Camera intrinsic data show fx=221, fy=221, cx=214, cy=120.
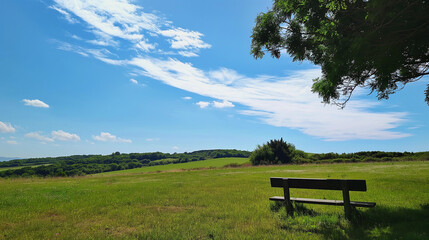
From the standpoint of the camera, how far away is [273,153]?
62.4m

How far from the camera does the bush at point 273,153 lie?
6171cm

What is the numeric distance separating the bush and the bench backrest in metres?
55.0

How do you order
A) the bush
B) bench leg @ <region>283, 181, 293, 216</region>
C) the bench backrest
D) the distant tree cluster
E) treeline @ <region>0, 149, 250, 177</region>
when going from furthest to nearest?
1. treeline @ <region>0, 149, 250, 177</region>
2. the bush
3. the distant tree cluster
4. bench leg @ <region>283, 181, 293, 216</region>
5. the bench backrest

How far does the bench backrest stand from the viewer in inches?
245

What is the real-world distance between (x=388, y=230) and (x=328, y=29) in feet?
20.2

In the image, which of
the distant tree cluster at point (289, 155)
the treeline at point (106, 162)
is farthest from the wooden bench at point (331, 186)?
the treeline at point (106, 162)

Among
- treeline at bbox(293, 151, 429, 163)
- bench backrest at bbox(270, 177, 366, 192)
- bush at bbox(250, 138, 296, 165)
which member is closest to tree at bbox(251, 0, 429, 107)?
bench backrest at bbox(270, 177, 366, 192)

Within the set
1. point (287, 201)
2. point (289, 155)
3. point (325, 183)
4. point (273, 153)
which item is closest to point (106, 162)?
point (273, 153)

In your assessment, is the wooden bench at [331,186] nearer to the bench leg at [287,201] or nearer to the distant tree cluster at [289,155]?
the bench leg at [287,201]

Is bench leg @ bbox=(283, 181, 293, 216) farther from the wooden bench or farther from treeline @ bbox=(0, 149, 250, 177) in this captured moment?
treeline @ bbox=(0, 149, 250, 177)

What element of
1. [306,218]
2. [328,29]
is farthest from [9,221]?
[328,29]

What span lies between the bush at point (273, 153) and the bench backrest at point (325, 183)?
5502 cm

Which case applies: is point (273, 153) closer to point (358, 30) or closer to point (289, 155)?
point (289, 155)

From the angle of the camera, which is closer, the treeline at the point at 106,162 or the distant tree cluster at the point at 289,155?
the distant tree cluster at the point at 289,155
